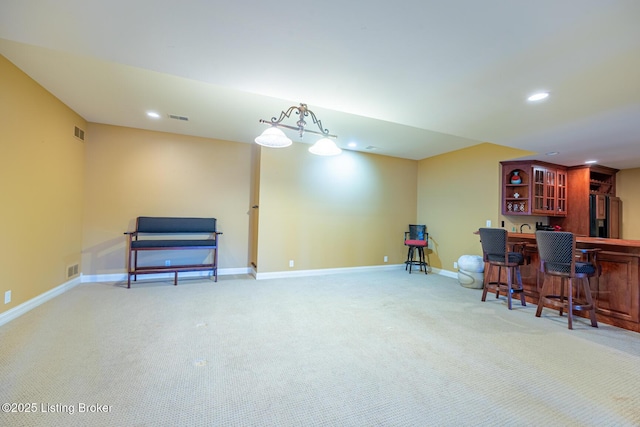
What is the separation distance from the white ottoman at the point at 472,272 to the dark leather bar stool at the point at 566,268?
1.18 meters

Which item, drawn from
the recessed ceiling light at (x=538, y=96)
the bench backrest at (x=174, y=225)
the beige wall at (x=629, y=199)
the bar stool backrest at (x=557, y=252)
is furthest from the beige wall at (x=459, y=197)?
the bench backrest at (x=174, y=225)

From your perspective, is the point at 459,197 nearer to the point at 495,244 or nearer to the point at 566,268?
the point at 495,244

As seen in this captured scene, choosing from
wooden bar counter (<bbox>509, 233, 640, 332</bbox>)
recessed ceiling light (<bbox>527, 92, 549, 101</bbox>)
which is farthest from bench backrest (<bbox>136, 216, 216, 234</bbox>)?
wooden bar counter (<bbox>509, 233, 640, 332</bbox>)

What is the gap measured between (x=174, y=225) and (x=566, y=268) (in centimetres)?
569

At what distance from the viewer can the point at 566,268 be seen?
10.0ft

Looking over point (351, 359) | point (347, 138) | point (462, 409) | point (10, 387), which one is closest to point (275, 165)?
point (347, 138)

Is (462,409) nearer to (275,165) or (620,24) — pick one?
(620,24)

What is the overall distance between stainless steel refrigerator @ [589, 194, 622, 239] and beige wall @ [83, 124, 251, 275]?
6650 mm

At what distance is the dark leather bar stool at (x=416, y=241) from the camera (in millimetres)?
5755

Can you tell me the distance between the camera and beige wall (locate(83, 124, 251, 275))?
4.39 meters

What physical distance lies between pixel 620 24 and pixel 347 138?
3501 millimetres

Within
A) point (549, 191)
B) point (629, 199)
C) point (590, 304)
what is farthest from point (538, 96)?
point (629, 199)

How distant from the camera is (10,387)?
5.73 ft

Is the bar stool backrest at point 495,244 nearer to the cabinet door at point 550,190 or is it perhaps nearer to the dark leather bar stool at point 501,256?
the dark leather bar stool at point 501,256
